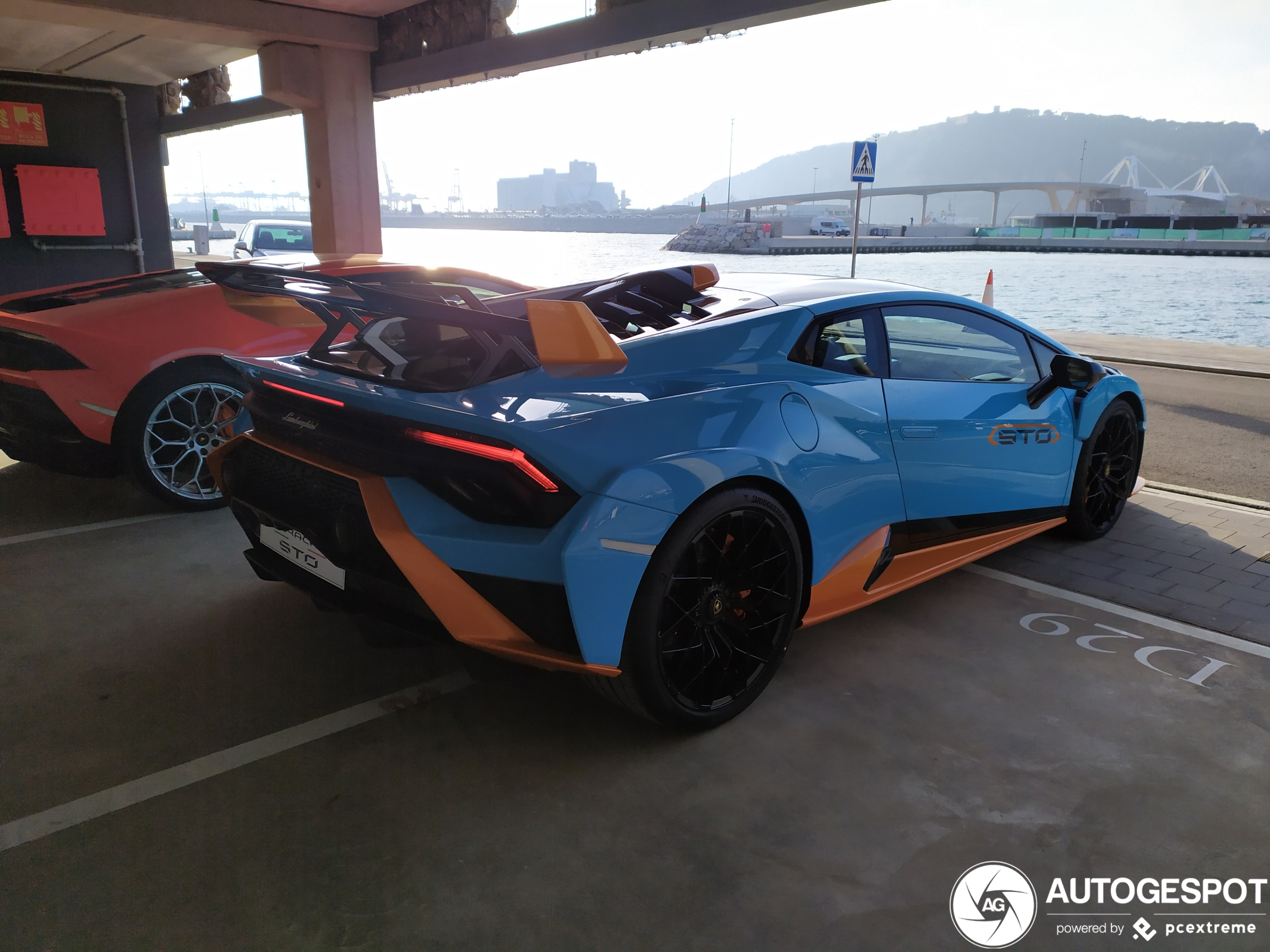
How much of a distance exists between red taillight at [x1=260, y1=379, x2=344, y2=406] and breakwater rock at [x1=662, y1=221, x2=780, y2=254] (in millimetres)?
75471

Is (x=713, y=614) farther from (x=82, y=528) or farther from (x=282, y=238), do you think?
(x=282, y=238)

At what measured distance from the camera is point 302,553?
8.29ft

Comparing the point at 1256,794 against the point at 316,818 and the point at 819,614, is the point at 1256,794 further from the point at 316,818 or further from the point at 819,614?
the point at 316,818

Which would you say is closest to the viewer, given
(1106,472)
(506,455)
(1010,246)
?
(506,455)

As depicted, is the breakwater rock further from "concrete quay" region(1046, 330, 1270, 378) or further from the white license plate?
the white license plate

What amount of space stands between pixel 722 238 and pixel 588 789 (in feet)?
257

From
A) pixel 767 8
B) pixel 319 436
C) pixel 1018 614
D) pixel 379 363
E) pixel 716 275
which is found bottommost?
pixel 1018 614

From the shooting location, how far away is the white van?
9231 cm

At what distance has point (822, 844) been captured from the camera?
6.91 ft

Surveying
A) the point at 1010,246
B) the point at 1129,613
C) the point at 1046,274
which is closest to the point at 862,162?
the point at 1129,613

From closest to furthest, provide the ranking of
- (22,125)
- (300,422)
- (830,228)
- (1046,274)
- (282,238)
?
(300,422)
(22,125)
(282,238)
(1046,274)
(830,228)

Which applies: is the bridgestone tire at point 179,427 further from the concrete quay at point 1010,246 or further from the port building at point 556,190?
the port building at point 556,190

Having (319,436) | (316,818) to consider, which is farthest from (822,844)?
(319,436)

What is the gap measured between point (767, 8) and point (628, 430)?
646cm
